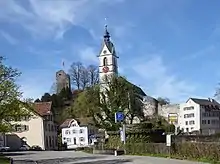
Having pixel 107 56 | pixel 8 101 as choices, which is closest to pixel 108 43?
pixel 107 56

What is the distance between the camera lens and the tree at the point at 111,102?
65.6 m

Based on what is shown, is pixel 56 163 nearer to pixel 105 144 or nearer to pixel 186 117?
pixel 105 144

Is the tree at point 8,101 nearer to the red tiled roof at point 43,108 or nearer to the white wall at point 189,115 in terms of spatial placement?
the red tiled roof at point 43,108

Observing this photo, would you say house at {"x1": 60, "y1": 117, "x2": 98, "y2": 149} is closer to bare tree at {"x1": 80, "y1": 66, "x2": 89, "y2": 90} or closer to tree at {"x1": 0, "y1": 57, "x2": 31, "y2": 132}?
bare tree at {"x1": 80, "y1": 66, "x2": 89, "y2": 90}

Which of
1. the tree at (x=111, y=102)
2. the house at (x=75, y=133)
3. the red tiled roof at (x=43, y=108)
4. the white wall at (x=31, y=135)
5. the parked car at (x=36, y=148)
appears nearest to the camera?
the tree at (x=111, y=102)

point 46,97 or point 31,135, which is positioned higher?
point 46,97

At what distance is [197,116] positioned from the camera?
13025cm

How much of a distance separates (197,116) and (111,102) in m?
69.1

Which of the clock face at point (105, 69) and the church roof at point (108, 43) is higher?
the church roof at point (108, 43)

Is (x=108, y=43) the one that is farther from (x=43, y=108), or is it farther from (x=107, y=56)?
(x=43, y=108)

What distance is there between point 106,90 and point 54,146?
30373 millimetres

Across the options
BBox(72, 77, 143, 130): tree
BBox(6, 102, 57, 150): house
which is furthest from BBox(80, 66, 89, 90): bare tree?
BBox(72, 77, 143, 130): tree

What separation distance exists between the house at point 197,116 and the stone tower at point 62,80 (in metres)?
33.9

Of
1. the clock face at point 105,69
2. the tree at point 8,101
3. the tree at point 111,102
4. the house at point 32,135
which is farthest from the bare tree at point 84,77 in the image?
the tree at point 8,101
